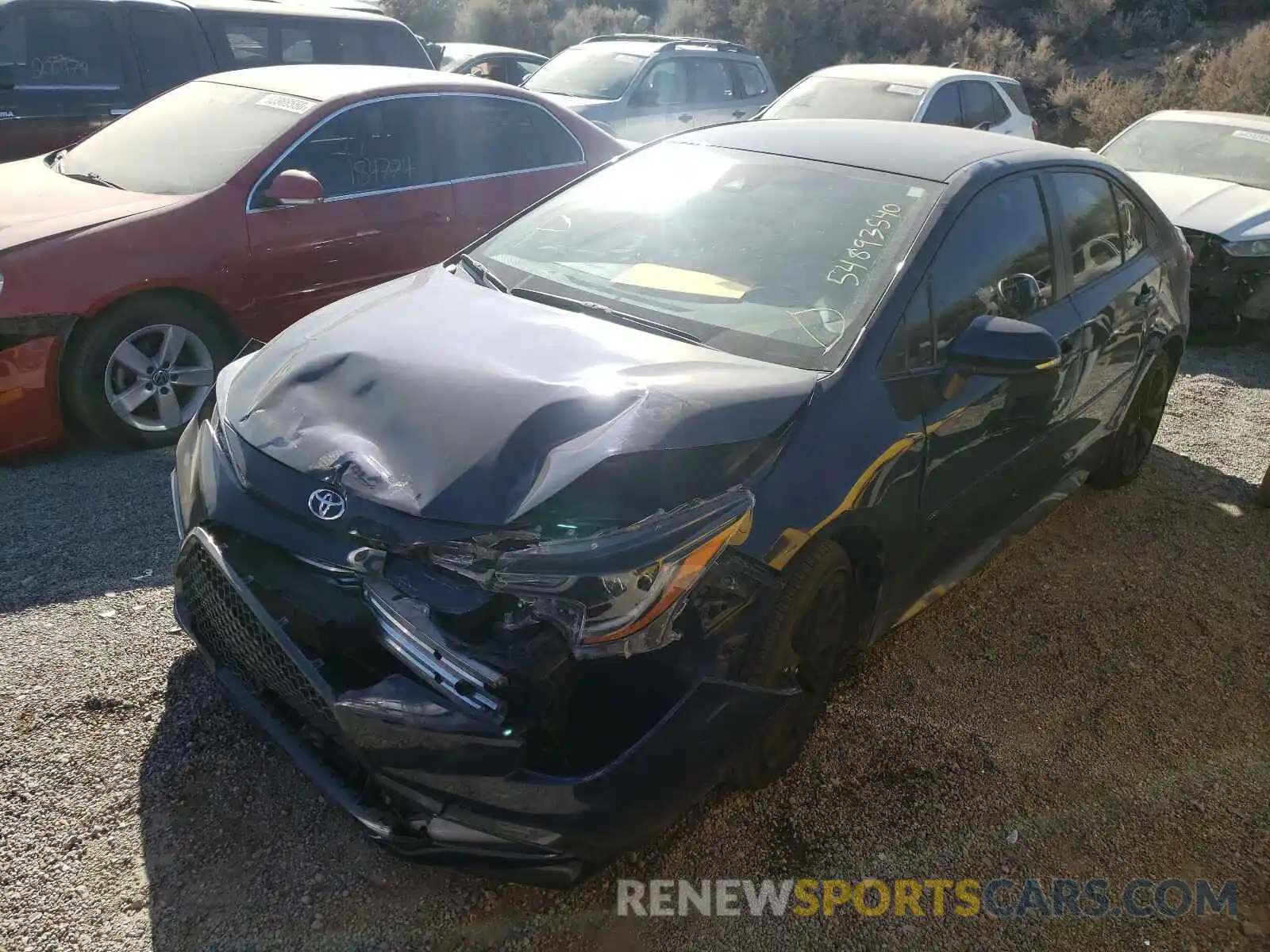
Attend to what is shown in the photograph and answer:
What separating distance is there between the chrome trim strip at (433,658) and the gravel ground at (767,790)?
62 cm

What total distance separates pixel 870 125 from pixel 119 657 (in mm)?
3170

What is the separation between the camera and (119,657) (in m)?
3.08

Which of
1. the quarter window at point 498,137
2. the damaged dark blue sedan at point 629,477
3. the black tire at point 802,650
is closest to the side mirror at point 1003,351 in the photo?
the damaged dark blue sedan at point 629,477

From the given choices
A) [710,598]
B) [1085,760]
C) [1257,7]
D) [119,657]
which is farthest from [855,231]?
[1257,7]

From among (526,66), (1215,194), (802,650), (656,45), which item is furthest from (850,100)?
(802,650)

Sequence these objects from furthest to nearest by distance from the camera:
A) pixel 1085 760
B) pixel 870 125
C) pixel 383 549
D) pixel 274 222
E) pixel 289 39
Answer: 1. pixel 289 39
2. pixel 274 222
3. pixel 870 125
4. pixel 1085 760
5. pixel 383 549

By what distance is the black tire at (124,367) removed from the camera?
4.22 meters

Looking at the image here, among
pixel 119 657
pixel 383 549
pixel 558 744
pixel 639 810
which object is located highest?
pixel 383 549

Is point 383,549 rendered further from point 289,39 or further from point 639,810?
point 289,39

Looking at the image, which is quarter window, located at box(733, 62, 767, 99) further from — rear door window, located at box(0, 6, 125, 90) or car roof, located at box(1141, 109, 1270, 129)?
rear door window, located at box(0, 6, 125, 90)

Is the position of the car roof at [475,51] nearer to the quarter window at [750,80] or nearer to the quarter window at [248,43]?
the quarter window at [750,80]

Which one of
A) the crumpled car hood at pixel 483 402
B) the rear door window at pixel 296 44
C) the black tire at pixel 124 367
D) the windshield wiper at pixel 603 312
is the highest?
the crumpled car hood at pixel 483 402

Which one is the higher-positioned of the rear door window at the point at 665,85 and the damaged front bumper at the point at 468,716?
the damaged front bumper at the point at 468,716

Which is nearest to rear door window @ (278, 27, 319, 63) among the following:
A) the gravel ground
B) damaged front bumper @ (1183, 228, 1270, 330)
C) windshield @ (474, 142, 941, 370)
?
the gravel ground
